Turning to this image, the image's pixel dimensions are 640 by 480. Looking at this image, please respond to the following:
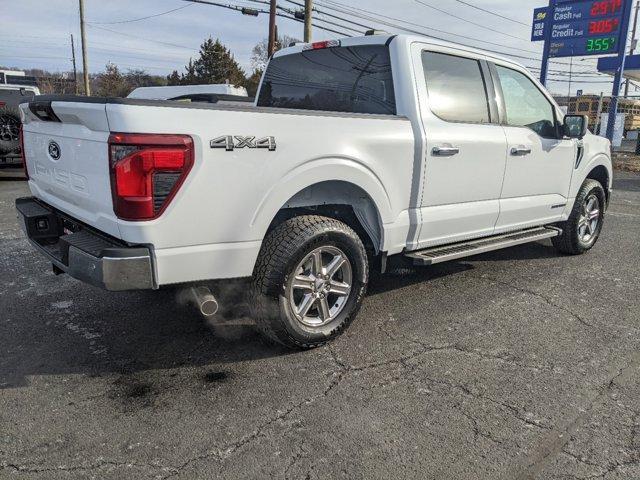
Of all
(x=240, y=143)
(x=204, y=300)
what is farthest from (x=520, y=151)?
(x=204, y=300)

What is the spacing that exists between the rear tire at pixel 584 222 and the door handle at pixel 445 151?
93.1 inches

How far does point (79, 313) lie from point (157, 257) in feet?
5.46

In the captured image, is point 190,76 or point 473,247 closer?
point 473,247

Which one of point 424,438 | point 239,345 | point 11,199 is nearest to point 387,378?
point 424,438

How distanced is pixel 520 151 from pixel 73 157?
344cm

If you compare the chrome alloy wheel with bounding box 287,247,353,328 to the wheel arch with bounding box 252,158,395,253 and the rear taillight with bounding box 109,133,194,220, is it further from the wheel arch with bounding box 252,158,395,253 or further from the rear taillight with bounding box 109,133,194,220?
the rear taillight with bounding box 109,133,194,220

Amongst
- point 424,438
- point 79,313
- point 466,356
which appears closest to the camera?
point 424,438

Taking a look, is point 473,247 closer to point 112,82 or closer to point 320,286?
point 320,286

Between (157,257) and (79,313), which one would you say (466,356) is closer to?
(157,257)

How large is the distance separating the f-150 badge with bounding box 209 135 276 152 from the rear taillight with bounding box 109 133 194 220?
150 millimetres

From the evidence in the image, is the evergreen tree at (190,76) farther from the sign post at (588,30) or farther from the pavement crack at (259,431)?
the pavement crack at (259,431)

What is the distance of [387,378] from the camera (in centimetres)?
303

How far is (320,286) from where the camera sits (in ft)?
11.0

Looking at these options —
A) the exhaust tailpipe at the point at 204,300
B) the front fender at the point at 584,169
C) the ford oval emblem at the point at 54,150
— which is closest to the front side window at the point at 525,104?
the front fender at the point at 584,169
